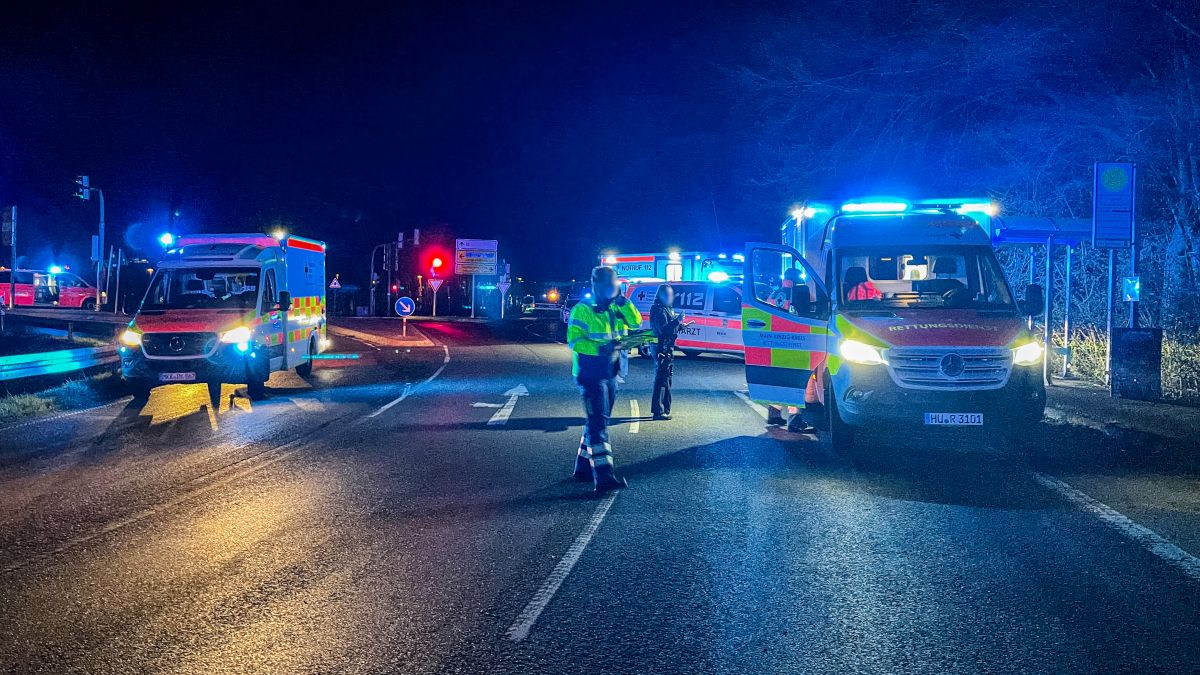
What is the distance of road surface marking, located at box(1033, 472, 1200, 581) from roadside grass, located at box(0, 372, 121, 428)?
12.4 metres

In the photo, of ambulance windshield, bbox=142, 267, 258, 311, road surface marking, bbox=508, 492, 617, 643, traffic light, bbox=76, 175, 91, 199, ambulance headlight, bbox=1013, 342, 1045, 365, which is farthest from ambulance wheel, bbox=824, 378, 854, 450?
traffic light, bbox=76, 175, 91, 199

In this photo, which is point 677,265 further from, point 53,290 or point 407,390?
point 53,290

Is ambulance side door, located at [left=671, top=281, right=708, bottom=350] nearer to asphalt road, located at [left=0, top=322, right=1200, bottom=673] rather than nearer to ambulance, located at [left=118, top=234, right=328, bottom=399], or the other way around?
Answer: ambulance, located at [left=118, top=234, right=328, bottom=399]

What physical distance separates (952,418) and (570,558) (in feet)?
15.5

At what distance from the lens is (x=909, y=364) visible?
373 inches

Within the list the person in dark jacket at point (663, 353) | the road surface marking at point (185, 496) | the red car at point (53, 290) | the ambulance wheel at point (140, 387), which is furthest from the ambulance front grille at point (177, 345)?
the red car at point (53, 290)

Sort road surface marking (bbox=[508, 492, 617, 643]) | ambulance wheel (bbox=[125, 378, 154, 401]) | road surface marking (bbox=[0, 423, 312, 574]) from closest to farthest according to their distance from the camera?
road surface marking (bbox=[508, 492, 617, 643]) < road surface marking (bbox=[0, 423, 312, 574]) < ambulance wheel (bbox=[125, 378, 154, 401])

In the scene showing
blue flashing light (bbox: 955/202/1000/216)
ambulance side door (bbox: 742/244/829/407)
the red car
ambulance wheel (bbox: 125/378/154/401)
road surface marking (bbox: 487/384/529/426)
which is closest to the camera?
ambulance side door (bbox: 742/244/829/407)

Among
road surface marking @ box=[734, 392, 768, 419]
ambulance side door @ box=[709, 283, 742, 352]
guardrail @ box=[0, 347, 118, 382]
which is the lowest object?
road surface marking @ box=[734, 392, 768, 419]

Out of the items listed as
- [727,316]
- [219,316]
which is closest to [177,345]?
[219,316]

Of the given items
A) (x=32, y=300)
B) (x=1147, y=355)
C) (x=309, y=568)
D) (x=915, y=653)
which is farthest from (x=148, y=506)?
(x=32, y=300)

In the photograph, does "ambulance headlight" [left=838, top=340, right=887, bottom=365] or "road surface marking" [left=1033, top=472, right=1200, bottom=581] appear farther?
"ambulance headlight" [left=838, top=340, right=887, bottom=365]

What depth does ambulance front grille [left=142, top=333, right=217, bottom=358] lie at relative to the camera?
1503cm

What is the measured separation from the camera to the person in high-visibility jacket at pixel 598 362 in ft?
27.5
